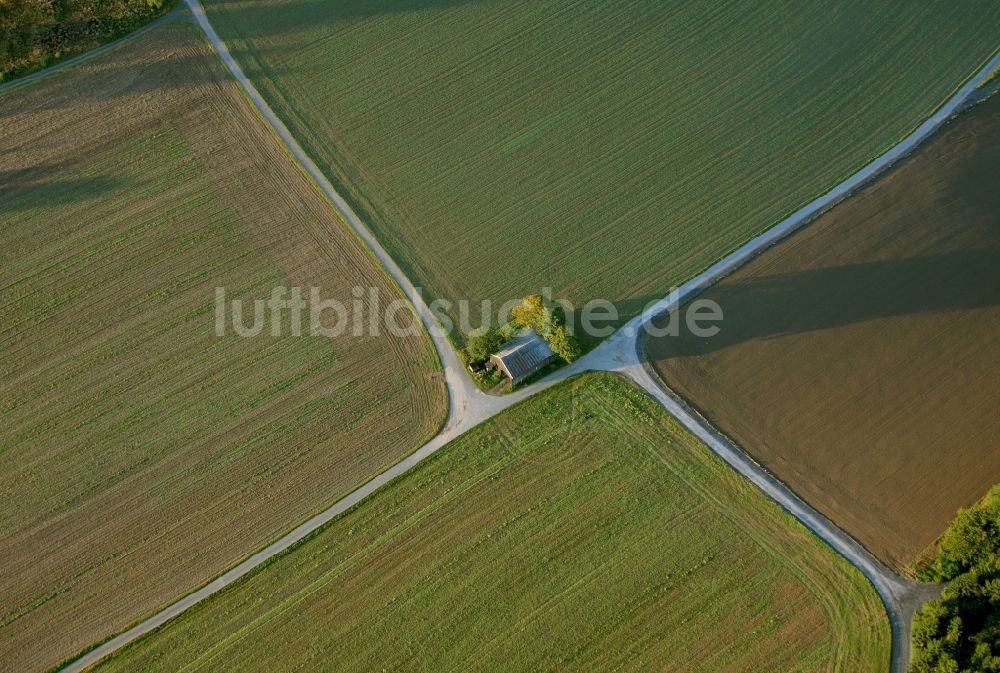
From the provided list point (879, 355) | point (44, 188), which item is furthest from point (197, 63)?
point (879, 355)

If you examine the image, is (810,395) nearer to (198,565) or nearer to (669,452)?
(669,452)

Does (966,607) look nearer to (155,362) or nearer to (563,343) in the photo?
(563,343)

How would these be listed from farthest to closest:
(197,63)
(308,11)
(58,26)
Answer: (308,11) → (58,26) → (197,63)

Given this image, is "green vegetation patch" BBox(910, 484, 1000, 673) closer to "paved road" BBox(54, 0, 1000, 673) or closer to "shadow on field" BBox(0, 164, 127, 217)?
"paved road" BBox(54, 0, 1000, 673)

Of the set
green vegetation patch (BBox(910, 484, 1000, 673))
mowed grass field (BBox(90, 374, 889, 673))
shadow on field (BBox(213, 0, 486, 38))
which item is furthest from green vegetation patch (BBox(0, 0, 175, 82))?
green vegetation patch (BBox(910, 484, 1000, 673))

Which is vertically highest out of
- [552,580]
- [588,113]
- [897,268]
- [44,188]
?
[44,188]

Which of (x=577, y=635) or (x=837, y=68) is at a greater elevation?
(x=837, y=68)

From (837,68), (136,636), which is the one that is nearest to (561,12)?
(837,68)

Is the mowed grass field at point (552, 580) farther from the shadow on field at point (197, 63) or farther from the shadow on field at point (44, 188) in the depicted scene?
the shadow on field at point (197, 63)

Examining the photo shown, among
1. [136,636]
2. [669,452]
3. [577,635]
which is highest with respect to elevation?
[136,636]
